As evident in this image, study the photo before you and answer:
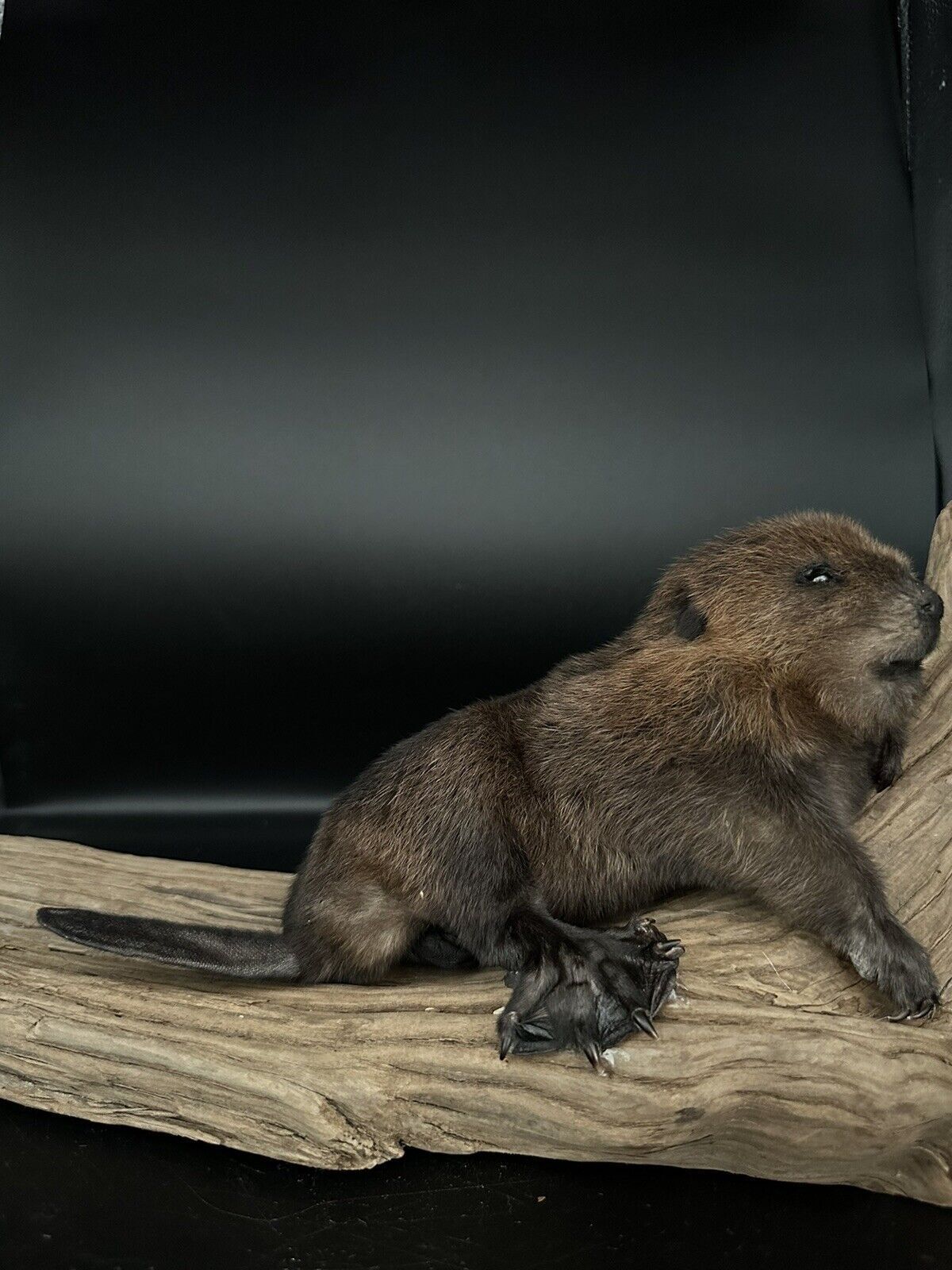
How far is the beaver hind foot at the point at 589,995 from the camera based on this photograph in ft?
13.0

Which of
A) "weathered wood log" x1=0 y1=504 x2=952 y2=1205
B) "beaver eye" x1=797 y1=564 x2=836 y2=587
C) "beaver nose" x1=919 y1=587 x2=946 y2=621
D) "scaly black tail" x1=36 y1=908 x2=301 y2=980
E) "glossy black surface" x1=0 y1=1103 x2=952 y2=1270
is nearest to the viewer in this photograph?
"glossy black surface" x1=0 y1=1103 x2=952 y2=1270

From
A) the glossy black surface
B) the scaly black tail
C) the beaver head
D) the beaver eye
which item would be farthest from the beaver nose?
the scaly black tail

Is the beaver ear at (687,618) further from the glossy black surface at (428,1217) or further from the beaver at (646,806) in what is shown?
the glossy black surface at (428,1217)

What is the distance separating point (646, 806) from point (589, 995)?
580 millimetres

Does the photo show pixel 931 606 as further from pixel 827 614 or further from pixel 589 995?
pixel 589 995

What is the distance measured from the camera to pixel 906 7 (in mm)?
7309

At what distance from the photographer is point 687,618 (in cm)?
452

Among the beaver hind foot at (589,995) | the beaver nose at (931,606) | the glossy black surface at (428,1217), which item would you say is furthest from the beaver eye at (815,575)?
the glossy black surface at (428,1217)

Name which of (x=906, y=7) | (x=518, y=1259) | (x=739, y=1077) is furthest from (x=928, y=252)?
(x=518, y=1259)

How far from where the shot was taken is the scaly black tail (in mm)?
4473

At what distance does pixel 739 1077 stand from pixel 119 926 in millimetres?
1802

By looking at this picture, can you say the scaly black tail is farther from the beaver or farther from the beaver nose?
the beaver nose

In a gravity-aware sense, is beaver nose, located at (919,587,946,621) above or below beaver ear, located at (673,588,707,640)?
above

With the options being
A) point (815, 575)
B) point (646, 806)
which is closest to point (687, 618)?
point (815, 575)
